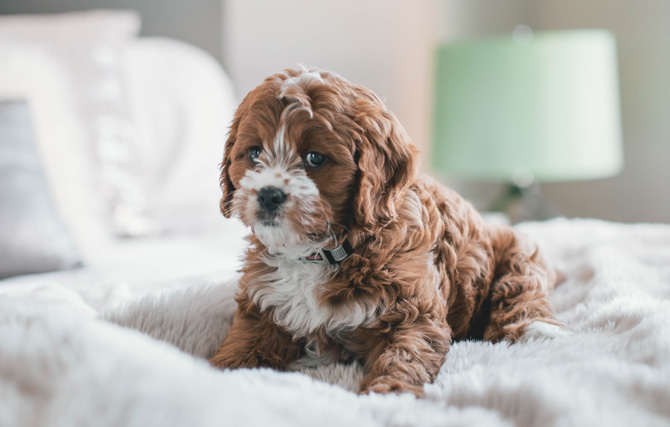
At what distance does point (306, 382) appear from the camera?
989 millimetres

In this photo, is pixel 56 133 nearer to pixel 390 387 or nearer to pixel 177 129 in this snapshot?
pixel 177 129

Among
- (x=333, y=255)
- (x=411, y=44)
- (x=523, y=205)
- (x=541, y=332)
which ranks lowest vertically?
(x=523, y=205)

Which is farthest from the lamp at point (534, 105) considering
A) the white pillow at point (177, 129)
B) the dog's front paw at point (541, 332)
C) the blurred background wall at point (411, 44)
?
the dog's front paw at point (541, 332)

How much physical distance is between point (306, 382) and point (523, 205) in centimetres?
→ 269

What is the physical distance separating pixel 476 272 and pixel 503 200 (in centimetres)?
229

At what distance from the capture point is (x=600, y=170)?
10.1ft

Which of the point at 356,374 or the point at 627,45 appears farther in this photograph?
the point at 627,45

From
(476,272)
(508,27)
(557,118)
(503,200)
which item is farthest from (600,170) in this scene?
(476,272)

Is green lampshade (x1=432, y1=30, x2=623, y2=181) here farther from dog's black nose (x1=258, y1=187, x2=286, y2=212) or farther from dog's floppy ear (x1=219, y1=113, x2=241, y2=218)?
dog's black nose (x1=258, y1=187, x2=286, y2=212)

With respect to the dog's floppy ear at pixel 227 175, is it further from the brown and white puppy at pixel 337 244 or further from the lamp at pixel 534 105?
the lamp at pixel 534 105

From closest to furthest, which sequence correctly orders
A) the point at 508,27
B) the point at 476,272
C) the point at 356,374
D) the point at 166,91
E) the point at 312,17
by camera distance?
1. the point at 356,374
2. the point at 476,272
3. the point at 166,91
4. the point at 312,17
5. the point at 508,27

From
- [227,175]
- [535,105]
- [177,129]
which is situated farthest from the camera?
[535,105]

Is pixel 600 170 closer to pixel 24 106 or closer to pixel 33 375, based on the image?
pixel 24 106

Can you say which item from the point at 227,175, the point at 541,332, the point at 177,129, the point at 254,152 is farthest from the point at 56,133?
the point at 541,332
